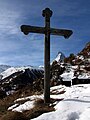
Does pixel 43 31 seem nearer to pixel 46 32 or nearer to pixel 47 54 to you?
pixel 46 32

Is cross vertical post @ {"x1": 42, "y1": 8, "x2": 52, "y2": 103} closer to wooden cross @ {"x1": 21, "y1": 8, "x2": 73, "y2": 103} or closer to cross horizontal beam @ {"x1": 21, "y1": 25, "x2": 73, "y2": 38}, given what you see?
wooden cross @ {"x1": 21, "y1": 8, "x2": 73, "y2": 103}

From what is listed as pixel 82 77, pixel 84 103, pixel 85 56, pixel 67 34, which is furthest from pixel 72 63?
pixel 84 103

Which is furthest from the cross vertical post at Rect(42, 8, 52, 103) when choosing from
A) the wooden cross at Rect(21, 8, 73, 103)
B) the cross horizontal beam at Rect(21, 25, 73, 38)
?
the cross horizontal beam at Rect(21, 25, 73, 38)

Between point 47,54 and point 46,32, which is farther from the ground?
point 46,32

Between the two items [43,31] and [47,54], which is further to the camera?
[43,31]

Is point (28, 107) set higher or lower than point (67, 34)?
lower

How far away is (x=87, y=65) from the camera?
31938 mm

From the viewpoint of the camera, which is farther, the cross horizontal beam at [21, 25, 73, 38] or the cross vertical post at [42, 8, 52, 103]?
the cross horizontal beam at [21, 25, 73, 38]

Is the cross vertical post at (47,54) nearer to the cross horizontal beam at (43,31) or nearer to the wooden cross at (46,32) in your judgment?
the wooden cross at (46,32)

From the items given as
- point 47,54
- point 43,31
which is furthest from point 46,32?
point 47,54

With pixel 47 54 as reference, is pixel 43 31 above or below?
above

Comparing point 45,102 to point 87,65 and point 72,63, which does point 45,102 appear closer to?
point 87,65

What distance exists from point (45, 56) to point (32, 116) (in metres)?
3.78

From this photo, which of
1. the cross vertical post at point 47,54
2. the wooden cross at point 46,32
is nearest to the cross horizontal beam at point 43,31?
the wooden cross at point 46,32
